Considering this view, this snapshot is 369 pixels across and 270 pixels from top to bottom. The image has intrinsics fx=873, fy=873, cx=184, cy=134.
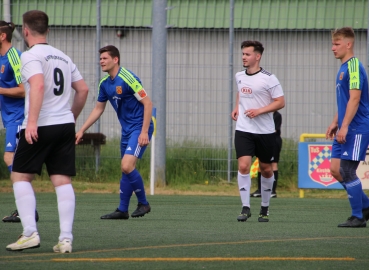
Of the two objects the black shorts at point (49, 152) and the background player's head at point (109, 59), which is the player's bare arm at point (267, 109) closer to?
the background player's head at point (109, 59)

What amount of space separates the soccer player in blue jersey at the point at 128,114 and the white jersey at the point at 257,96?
106cm

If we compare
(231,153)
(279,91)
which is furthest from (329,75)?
(279,91)

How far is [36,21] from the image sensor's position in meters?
6.50

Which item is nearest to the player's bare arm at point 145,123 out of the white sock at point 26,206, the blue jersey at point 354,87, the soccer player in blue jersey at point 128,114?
the soccer player in blue jersey at point 128,114

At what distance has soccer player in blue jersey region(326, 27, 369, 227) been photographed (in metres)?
8.80

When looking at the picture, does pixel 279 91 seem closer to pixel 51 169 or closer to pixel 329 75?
pixel 51 169

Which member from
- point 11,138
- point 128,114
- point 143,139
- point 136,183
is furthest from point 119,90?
point 11,138

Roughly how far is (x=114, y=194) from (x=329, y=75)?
15.1ft

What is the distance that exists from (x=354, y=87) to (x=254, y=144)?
4.77 ft

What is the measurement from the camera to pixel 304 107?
54.0 ft

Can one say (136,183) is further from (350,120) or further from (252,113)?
(350,120)

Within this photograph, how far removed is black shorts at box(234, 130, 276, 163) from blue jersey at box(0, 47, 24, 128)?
241cm

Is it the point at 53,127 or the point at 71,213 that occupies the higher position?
the point at 53,127

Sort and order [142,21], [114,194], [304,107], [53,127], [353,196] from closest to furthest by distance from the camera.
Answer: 1. [53,127]
2. [353,196]
3. [114,194]
4. [304,107]
5. [142,21]
